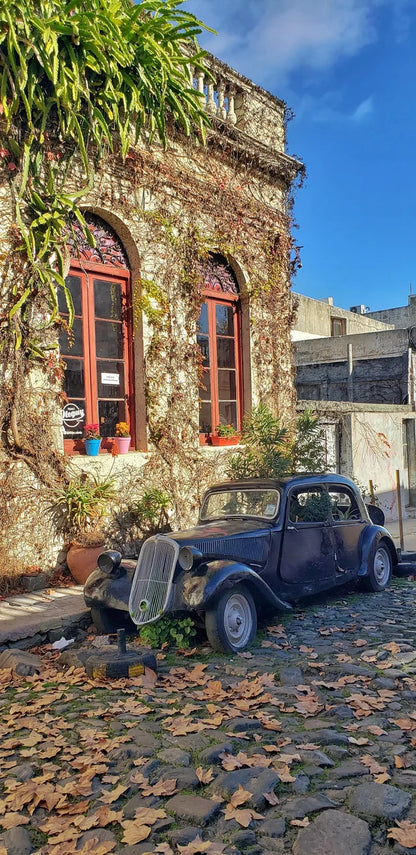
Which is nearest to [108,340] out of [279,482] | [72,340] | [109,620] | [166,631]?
[72,340]

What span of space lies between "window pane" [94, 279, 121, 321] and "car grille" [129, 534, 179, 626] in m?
4.39

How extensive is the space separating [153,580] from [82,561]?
2.48 meters

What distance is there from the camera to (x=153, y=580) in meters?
5.98

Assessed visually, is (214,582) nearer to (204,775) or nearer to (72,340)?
(204,775)

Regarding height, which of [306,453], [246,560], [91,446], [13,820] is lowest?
[13,820]

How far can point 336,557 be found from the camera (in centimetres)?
739

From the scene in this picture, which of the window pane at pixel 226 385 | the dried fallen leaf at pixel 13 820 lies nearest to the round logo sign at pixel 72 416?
the window pane at pixel 226 385

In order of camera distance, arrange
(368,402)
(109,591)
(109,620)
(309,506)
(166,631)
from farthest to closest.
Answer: (368,402), (309,506), (109,620), (109,591), (166,631)

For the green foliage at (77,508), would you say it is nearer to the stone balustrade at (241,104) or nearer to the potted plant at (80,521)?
the potted plant at (80,521)

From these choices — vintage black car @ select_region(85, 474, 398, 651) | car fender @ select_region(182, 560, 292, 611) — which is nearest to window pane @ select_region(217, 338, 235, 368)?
vintage black car @ select_region(85, 474, 398, 651)

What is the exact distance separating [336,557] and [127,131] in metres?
5.97

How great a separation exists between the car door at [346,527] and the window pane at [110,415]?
3.34m

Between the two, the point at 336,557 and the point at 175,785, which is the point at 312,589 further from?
the point at 175,785

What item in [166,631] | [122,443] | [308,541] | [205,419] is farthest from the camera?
[205,419]
